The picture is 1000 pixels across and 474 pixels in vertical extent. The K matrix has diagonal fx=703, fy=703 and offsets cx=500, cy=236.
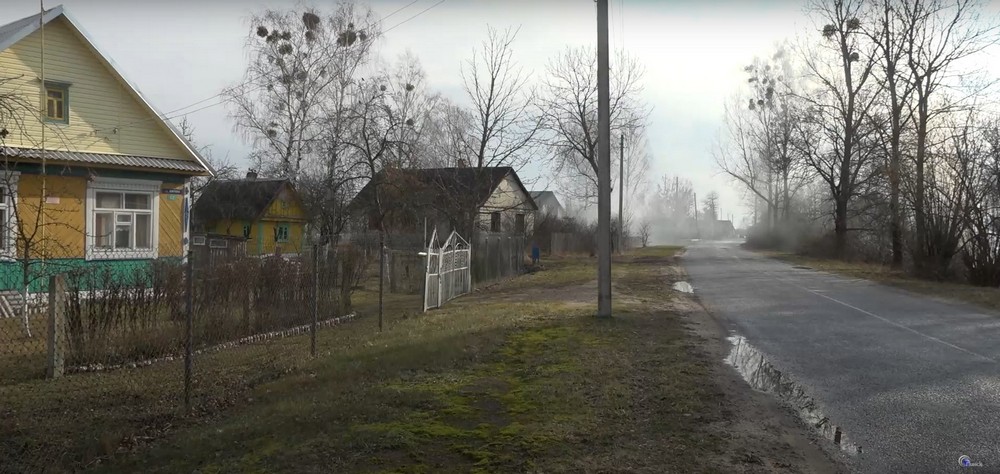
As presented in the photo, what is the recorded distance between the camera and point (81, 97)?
17156 millimetres

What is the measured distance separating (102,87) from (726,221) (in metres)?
157

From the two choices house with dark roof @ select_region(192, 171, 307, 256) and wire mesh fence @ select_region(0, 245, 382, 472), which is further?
house with dark roof @ select_region(192, 171, 307, 256)

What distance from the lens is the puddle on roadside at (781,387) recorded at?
5.75 m

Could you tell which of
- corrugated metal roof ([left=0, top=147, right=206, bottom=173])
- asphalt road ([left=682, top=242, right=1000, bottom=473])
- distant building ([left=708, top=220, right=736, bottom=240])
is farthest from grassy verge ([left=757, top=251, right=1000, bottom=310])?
distant building ([left=708, top=220, right=736, bottom=240])

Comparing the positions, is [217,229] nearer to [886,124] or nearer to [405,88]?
[405,88]

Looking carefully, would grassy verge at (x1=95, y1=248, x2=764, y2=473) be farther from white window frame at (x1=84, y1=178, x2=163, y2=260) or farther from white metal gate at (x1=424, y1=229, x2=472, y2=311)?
white window frame at (x1=84, y1=178, x2=163, y2=260)

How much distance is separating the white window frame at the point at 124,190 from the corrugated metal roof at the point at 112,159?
54 cm

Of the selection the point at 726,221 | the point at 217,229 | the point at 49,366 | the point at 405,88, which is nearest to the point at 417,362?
the point at 49,366

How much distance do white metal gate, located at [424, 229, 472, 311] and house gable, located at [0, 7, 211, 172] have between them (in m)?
7.22

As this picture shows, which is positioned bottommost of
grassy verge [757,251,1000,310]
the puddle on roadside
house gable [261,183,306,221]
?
the puddle on roadside

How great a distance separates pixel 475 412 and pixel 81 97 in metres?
15.6

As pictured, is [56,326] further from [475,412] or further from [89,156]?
[89,156]

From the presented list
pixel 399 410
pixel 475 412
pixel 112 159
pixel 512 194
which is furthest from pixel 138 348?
pixel 512 194

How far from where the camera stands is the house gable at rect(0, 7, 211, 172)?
15883 mm
